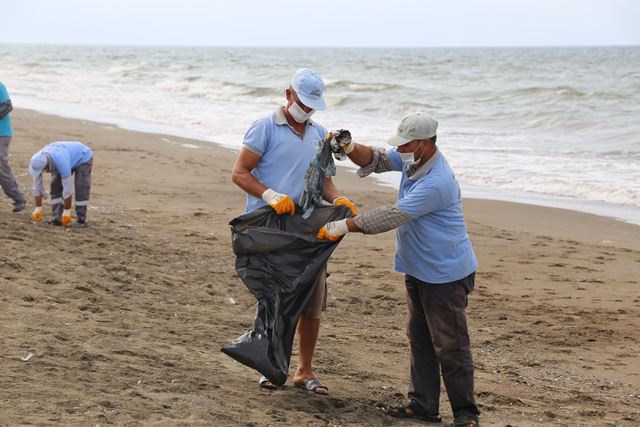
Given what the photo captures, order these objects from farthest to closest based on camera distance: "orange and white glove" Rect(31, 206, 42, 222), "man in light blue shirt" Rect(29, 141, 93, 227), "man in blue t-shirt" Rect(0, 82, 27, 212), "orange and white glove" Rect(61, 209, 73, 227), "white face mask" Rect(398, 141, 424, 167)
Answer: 1. "man in blue t-shirt" Rect(0, 82, 27, 212)
2. "orange and white glove" Rect(31, 206, 42, 222)
3. "orange and white glove" Rect(61, 209, 73, 227)
4. "man in light blue shirt" Rect(29, 141, 93, 227)
5. "white face mask" Rect(398, 141, 424, 167)

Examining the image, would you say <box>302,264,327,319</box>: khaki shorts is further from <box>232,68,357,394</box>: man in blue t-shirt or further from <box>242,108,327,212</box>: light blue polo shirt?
<box>242,108,327,212</box>: light blue polo shirt

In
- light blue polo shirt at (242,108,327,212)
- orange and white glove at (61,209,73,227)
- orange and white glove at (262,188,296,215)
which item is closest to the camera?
orange and white glove at (262,188,296,215)

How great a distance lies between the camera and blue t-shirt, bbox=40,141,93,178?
8.21 meters

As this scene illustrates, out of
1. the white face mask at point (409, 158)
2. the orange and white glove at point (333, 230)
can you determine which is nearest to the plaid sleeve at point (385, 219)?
the orange and white glove at point (333, 230)

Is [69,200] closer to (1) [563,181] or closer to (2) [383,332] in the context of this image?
(2) [383,332]

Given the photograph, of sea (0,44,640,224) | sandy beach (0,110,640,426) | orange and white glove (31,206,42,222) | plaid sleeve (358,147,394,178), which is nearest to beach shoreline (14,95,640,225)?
sea (0,44,640,224)

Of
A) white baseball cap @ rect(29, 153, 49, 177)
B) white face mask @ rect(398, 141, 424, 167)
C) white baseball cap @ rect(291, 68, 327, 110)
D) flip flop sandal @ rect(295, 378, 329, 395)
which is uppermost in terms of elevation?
white baseball cap @ rect(291, 68, 327, 110)

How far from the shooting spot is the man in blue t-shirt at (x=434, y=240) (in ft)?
14.1

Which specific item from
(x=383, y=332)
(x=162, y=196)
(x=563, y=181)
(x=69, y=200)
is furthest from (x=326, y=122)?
(x=383, y=332)

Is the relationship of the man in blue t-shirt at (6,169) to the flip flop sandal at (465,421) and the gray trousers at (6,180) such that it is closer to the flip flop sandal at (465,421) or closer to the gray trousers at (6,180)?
the gray trousers at (6,180)

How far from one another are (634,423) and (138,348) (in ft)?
8.90

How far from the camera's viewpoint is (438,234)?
4.38 meters

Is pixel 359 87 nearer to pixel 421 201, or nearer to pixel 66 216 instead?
pixel 66 216

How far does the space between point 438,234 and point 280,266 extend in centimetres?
82
